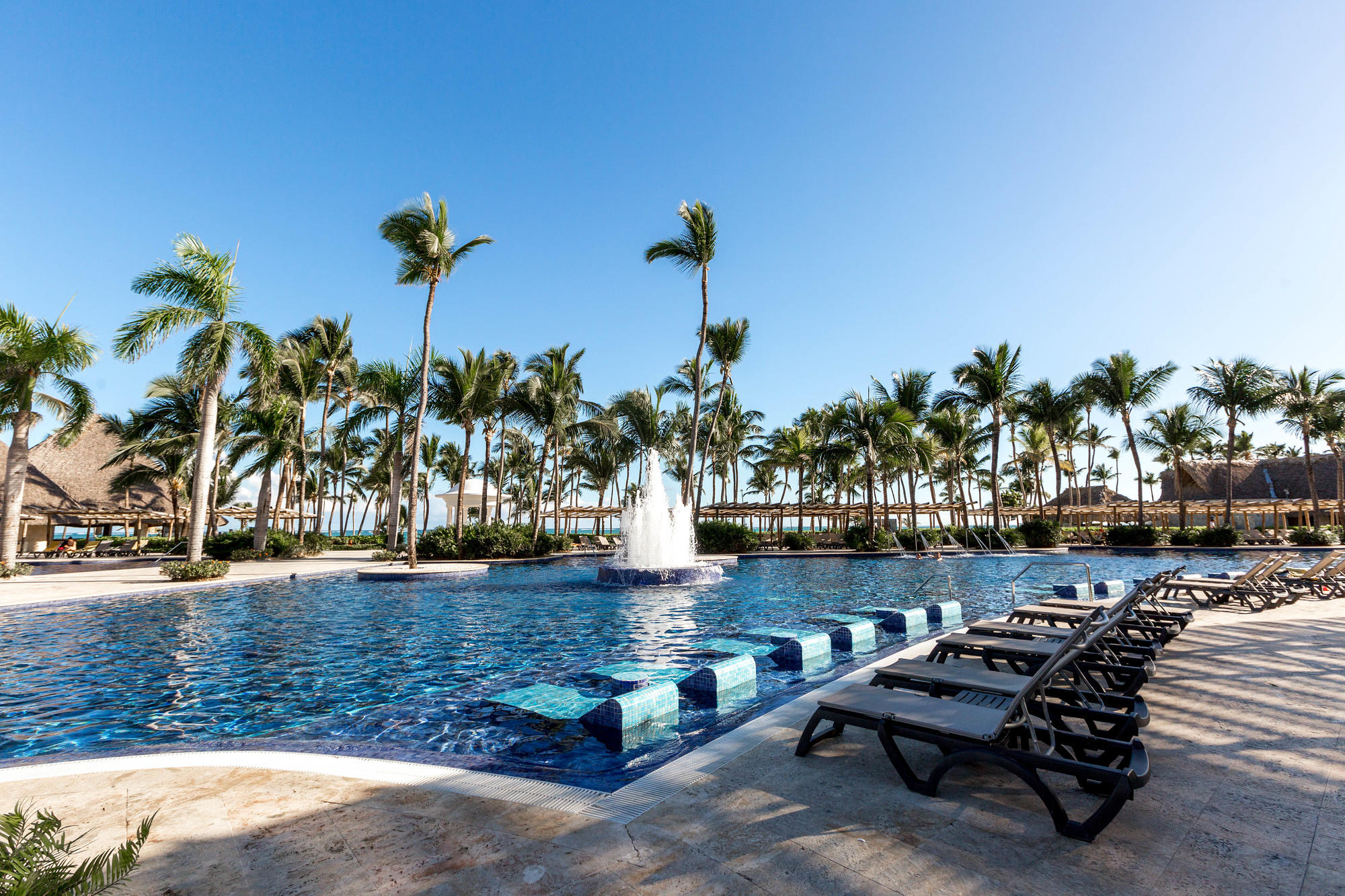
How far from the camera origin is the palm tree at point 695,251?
24516 millimetres

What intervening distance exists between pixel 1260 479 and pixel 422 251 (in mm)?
58814

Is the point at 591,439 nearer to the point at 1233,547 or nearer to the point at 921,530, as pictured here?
the point at 921,530

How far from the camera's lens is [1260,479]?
45.7 metres

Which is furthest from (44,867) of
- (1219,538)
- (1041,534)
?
(1219,538)

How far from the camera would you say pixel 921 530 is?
30719mm

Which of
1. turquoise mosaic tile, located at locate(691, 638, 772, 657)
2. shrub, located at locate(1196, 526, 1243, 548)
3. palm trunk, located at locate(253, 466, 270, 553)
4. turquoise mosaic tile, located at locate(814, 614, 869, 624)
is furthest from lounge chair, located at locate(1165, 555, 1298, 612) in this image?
palm trunk, located at locate(253, 466, 270, 553)

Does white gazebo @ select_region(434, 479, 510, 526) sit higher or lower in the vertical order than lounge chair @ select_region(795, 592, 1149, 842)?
higher

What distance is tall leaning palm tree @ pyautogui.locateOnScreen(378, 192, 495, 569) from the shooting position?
19.0 metres

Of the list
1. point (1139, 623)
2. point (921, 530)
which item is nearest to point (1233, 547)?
point (921, 530)

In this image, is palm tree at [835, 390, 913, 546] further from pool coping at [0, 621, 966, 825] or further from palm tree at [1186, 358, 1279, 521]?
pool coping at [0, 621, 966, 825]

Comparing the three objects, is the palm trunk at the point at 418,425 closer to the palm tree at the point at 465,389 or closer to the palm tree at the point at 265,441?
the palm tree at the point at 465,389

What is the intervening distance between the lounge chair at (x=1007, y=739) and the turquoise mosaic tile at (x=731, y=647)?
4047 millimetres

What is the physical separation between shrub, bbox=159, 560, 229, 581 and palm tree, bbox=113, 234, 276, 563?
72cm

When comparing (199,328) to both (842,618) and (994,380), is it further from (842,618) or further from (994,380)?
(994,380)
